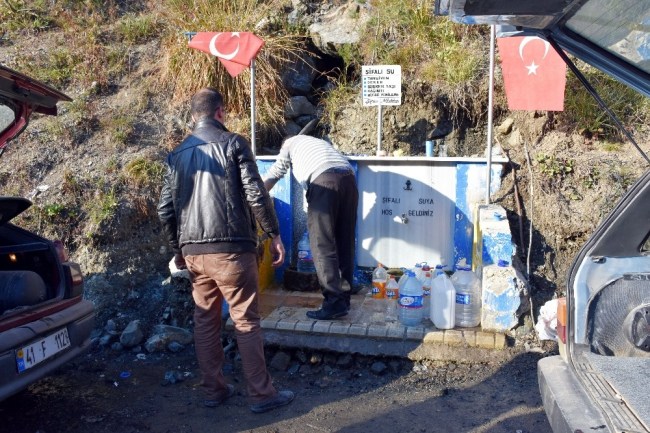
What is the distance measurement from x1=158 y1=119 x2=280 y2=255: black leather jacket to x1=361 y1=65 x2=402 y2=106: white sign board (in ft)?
9.07

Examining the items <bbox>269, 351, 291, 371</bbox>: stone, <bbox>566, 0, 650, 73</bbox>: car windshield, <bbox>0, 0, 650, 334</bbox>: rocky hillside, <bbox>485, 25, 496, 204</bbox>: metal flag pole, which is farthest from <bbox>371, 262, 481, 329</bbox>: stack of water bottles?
<bbox>566, 0, 650, 73</bbox>: car windshield

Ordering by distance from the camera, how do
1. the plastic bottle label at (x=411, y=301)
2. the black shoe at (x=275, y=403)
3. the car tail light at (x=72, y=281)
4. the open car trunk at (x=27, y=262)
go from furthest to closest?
Result: the plastic bottle label at (x=411, y=301) → the car tail light at (x=72, y=281) → the black shoe at (x=275, y=403) → the open car trunk at (x=27, y=262)

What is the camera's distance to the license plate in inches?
139

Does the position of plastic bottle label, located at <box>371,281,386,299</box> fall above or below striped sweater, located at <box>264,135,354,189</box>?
below

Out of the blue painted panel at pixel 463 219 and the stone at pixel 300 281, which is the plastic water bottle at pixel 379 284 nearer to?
the stone at pixel 300 281

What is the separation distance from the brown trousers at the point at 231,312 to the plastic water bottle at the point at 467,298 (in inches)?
69.0

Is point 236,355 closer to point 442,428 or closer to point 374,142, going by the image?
point 442,428

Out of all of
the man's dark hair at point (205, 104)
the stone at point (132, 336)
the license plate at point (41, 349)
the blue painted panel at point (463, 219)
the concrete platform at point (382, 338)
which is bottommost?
the stone at point (132, 336)

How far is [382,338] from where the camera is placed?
4863 millimetres

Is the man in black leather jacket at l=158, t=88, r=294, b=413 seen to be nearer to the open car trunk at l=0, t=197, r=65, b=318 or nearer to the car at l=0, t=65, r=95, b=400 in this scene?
the car at l=0, t=65, r=95, b=400

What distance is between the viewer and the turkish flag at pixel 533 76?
19.0ft

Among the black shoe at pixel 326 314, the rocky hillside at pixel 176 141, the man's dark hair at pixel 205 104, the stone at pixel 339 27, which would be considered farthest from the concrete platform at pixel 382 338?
the stone at pixel 339 27

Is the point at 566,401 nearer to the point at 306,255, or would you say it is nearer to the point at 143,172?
the point at 306,255

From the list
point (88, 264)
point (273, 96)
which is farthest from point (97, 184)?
point (273, 96)
